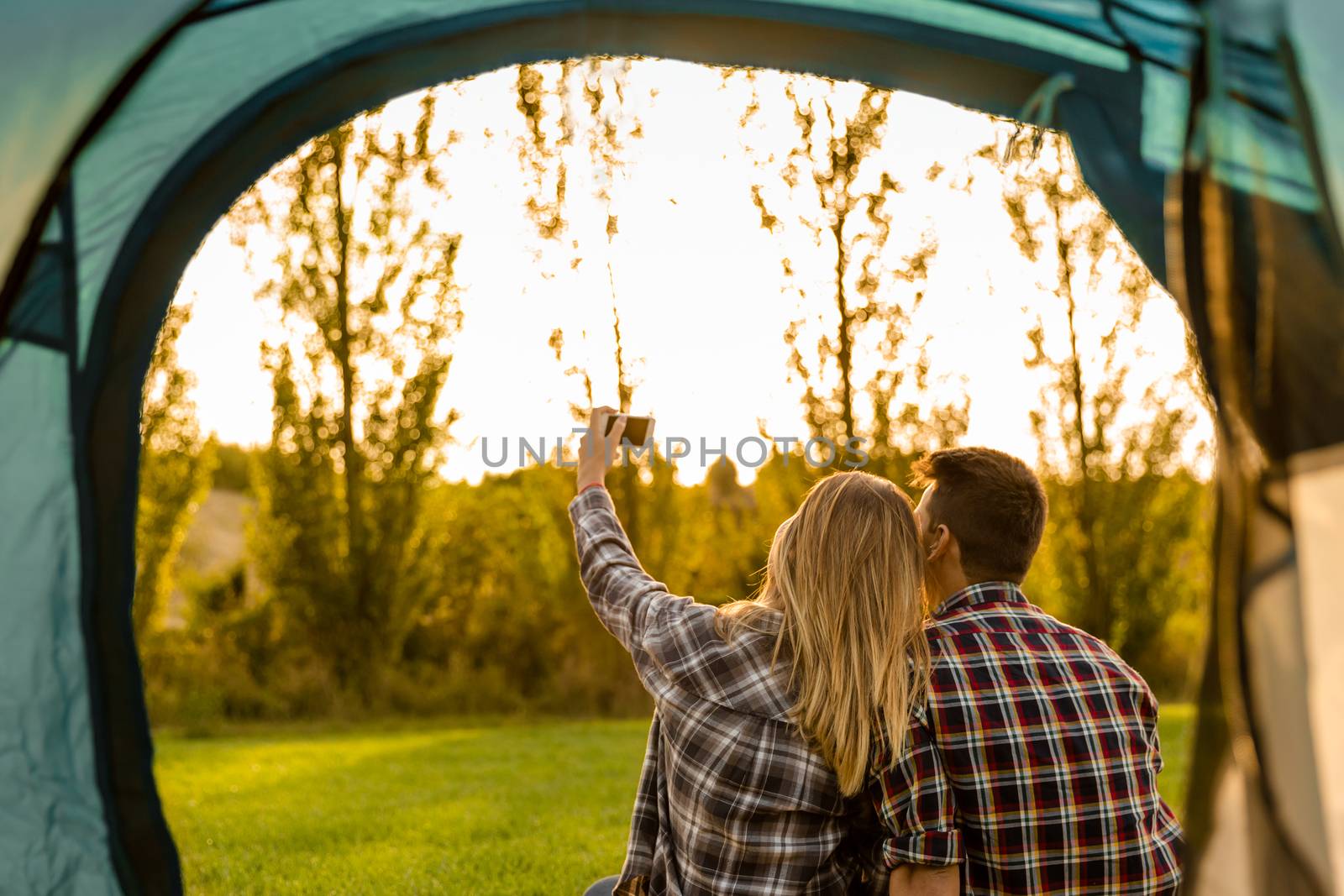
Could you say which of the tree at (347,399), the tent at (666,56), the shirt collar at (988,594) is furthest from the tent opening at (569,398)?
the shirt collar at (988,594)

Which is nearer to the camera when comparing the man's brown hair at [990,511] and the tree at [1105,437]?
the man's brown hair at [990,511]

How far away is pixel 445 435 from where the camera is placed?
9.12 meters

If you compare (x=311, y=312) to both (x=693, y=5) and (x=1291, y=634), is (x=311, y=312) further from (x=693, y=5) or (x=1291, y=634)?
(x=1291, y=634)

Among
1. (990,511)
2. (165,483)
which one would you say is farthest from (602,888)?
(165,483)

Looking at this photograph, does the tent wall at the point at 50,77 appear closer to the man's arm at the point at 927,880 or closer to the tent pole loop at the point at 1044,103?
the tent pole loop at the point at 1044,103

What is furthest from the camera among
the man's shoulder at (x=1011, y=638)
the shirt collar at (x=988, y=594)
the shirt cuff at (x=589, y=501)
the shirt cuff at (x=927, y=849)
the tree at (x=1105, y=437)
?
the tree at (x=1105, y=437)

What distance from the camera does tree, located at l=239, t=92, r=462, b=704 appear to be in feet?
29.6

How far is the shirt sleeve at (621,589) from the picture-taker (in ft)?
6.44

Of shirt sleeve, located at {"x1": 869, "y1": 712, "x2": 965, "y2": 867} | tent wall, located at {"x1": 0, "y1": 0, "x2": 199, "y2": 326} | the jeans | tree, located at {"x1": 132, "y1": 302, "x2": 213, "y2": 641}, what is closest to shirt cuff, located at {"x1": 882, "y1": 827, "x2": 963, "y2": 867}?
shirt sleeve, located at {"x1": 869, "y1": 712, "x2": 965, "y2": 867}

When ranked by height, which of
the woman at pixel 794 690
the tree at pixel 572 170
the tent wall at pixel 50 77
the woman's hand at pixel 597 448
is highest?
the tree at pixel 572 170

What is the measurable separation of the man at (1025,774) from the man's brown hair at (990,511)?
89mm

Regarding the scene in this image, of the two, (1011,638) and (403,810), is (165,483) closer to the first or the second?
(403,810)

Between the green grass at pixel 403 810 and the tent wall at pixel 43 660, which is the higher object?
the tent wall at pixel 43 660

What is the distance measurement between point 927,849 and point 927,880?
6 cm
